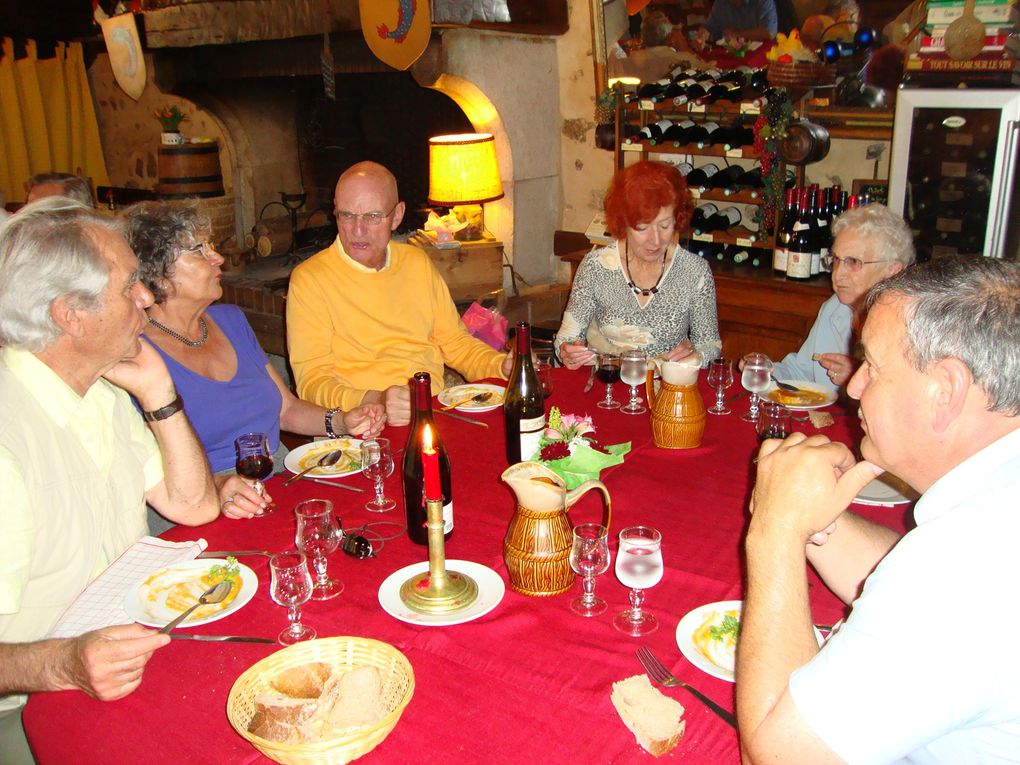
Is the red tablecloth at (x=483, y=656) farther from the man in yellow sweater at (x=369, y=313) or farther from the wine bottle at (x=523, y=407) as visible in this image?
the man in yellow sweater at (x=369, y=313)

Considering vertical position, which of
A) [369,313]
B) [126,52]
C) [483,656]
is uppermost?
[126,52]

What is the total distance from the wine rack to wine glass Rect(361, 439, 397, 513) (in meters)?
3.02

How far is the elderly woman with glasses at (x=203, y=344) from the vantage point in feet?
8.03

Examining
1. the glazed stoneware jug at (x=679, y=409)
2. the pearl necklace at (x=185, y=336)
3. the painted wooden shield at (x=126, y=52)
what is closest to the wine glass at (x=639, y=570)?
the glazed stoneware jug at (x=679, y=409)

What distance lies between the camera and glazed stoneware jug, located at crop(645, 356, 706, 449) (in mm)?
2266

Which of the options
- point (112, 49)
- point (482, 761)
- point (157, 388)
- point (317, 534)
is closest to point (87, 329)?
point (157, 388)

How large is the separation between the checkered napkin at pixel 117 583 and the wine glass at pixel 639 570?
909 millimetres

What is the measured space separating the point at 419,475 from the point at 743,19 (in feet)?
11.8

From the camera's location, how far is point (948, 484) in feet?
3.83

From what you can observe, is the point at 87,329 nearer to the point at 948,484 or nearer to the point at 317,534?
the point at 317,534

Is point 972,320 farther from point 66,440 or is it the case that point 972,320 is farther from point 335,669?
point 66,440

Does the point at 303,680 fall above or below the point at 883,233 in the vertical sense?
below

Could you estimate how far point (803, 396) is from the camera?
2693 millimetres

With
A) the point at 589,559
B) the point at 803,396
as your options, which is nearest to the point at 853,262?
the point at 803,396
